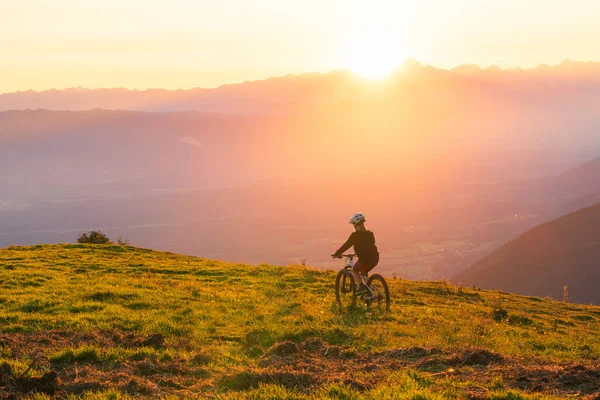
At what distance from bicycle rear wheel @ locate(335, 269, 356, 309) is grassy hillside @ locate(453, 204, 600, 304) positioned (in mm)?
92148

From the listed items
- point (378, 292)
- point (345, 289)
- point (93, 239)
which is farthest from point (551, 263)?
point (378, 292)

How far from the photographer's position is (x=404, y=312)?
56.7 feet

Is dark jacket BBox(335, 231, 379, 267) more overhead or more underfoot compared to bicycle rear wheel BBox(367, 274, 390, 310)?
more overhead

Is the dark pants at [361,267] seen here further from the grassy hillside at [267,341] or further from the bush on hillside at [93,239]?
the bush on hillside at [93,239]

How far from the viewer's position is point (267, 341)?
12.8 meters

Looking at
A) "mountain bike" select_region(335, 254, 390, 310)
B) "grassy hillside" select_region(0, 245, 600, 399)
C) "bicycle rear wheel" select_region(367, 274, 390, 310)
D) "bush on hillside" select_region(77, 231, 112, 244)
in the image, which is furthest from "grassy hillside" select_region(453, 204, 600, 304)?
"bicycle rear wheel" select_region(367, 274, 390, 310)

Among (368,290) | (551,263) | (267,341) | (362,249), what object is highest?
(362,249)

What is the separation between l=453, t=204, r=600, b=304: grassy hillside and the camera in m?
110

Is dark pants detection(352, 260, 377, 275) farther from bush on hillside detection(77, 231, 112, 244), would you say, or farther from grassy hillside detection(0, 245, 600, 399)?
bush on hillside detection(77, 231, 112, 244)

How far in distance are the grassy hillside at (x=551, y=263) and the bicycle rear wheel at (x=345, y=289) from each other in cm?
9215

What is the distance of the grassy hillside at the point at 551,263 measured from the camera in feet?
360

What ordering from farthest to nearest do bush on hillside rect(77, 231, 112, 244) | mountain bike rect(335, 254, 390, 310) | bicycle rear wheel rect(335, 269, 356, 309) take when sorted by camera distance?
bush on hillside rect(77, 231, 112, 244), bicycle rear wheel rect(335, 269, 356, 309), mountain bike rect(335, 254, 390, 310)

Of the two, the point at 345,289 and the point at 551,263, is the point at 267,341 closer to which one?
the point at 345,289

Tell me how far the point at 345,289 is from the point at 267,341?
5815 mm
